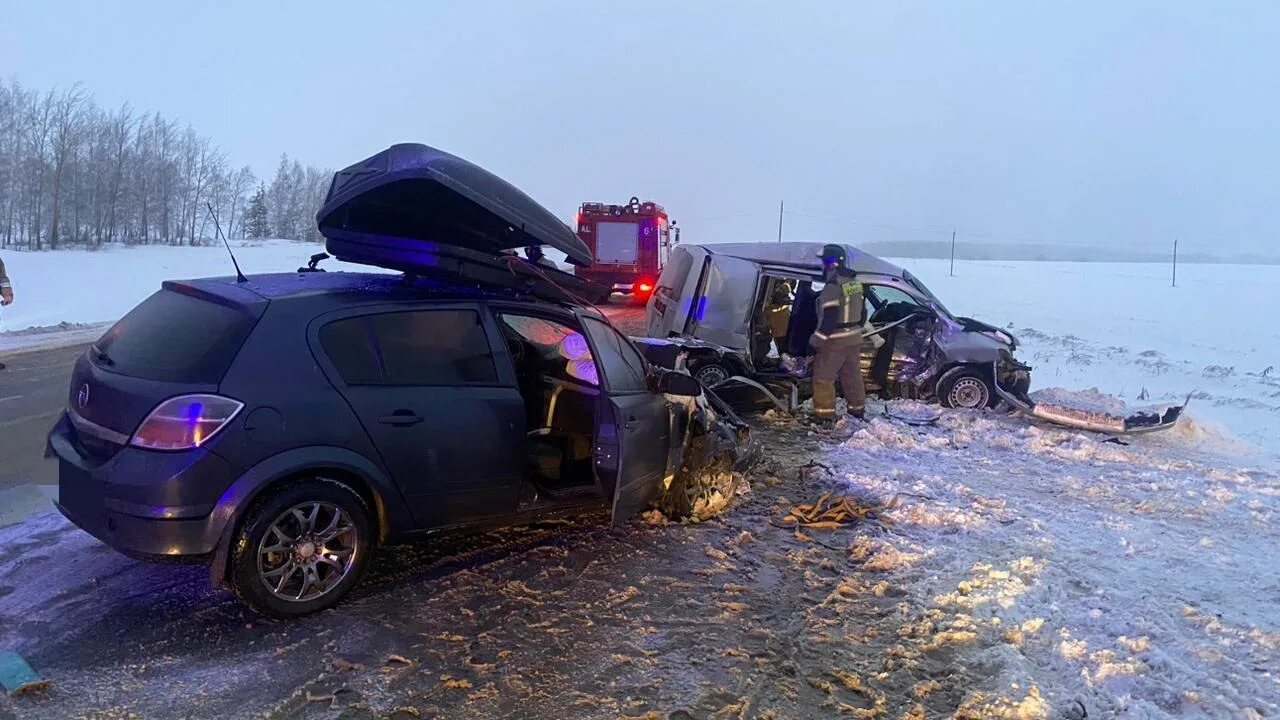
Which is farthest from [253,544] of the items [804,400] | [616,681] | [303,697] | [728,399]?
[804,400]

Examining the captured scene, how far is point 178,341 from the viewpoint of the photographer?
3482 millimetres

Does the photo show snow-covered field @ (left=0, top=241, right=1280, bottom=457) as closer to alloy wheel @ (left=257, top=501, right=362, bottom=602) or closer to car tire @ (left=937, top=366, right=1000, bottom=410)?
car tire @ (left=937, top=366, right=1000, bottom=410)

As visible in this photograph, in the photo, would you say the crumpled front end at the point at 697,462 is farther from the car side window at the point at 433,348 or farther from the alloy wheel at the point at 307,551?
the alloy wheel at the point at 307,551

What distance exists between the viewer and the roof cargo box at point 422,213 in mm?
3848

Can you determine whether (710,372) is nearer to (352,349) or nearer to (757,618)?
(757,618)

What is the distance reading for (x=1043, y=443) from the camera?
7750 mm

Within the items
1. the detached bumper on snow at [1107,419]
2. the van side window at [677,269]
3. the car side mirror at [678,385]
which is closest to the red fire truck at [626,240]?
the van side window at [677,269]

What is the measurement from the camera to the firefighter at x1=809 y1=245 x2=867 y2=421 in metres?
8.34

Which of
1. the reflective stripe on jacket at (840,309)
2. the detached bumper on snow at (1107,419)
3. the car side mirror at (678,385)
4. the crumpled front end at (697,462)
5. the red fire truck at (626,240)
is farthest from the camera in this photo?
the red fire truck at (626,240)

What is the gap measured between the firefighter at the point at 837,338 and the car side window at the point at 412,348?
5.12m

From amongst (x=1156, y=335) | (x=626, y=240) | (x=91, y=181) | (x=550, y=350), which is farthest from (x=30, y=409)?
(x=91, y=181)

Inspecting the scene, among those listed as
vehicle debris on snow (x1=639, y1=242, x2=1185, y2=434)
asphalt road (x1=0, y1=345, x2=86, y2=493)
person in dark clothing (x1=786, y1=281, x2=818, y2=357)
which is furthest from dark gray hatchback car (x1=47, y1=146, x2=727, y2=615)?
person in dark clothing (x1=786, y1=281, x2=818, y2=357)

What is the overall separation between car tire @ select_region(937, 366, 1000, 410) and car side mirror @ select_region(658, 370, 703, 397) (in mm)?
5519

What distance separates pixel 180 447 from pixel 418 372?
107 centimetres
